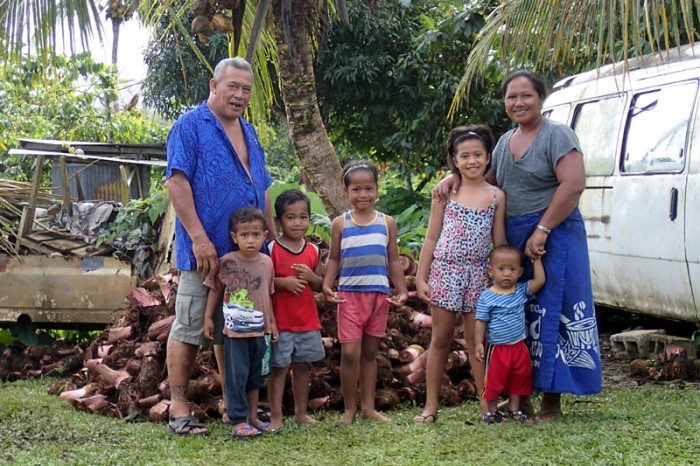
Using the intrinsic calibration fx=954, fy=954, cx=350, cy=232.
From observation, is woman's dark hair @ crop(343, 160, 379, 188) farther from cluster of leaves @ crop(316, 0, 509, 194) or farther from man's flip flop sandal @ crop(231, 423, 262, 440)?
cluster of leaves @ crop(316, 0, 509, 194)

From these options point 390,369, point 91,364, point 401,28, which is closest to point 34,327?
point 91,364

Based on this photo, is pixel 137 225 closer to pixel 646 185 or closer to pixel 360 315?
pixel 360 315

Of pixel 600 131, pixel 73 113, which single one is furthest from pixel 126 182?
pixel 73 113

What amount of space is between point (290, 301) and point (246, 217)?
1.79ft

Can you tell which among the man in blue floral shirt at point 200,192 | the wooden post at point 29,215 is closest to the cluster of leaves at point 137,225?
the wooden post at point 29,215

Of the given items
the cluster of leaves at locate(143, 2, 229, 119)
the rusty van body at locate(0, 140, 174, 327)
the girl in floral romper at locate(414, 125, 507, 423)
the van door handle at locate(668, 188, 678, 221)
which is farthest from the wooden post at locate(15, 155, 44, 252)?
the cluster of leaves at locate(143, 2, 229, 119)

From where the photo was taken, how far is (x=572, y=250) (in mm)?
4820

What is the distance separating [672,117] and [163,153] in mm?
5679

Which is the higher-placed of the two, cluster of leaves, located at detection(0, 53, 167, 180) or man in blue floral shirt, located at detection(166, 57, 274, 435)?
cluster of leaves, located at detection(0, 53, 167, 180)

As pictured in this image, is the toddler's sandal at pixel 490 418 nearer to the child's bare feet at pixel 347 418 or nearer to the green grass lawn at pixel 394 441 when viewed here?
the green grass lawn at pixel 394 441

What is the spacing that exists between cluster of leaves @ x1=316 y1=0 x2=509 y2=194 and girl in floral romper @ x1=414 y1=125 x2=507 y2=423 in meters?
8.94

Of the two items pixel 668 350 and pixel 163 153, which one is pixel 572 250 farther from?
pixel 163 153

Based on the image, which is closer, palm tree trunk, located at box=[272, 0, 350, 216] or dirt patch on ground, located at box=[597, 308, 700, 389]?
dirt patch on ground, located at box=[597, 308, 700, 389]

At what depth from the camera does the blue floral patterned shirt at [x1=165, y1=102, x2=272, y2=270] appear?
190 inches
